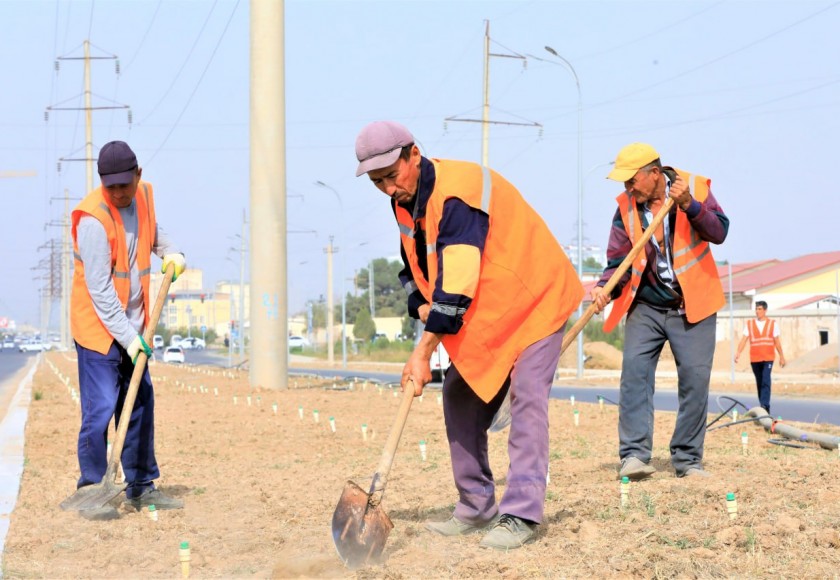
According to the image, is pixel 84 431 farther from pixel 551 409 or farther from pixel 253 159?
pixel 253 159

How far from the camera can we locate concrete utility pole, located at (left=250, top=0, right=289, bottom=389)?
1859 cm

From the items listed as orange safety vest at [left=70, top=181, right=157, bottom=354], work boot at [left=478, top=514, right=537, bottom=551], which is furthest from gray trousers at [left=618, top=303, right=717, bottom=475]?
orange safety vest at [left=70, top=181, right=157, bottom=354]

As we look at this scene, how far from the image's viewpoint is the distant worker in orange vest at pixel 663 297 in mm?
6504

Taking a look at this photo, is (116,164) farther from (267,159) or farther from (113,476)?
(267,159)

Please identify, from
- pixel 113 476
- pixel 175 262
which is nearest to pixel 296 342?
pixel 175 262

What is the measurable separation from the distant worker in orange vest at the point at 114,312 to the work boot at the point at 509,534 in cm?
240

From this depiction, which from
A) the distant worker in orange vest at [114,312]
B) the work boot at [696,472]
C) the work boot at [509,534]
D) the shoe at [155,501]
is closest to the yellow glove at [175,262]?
the distant worker in orange vest at [114,312]

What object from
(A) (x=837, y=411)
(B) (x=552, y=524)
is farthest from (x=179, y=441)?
(A) (x=837, y=411)

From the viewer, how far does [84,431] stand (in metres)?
6.45

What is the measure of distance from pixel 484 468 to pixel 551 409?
8.67 m

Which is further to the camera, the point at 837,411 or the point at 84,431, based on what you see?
the point at 837,411

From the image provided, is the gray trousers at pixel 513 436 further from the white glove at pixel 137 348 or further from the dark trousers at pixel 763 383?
the dark trousers at pixel 763 383

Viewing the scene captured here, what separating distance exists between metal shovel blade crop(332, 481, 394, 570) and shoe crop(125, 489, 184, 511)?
2069mm

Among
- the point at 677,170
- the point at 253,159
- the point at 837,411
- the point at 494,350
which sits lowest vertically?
the point at 837,411
